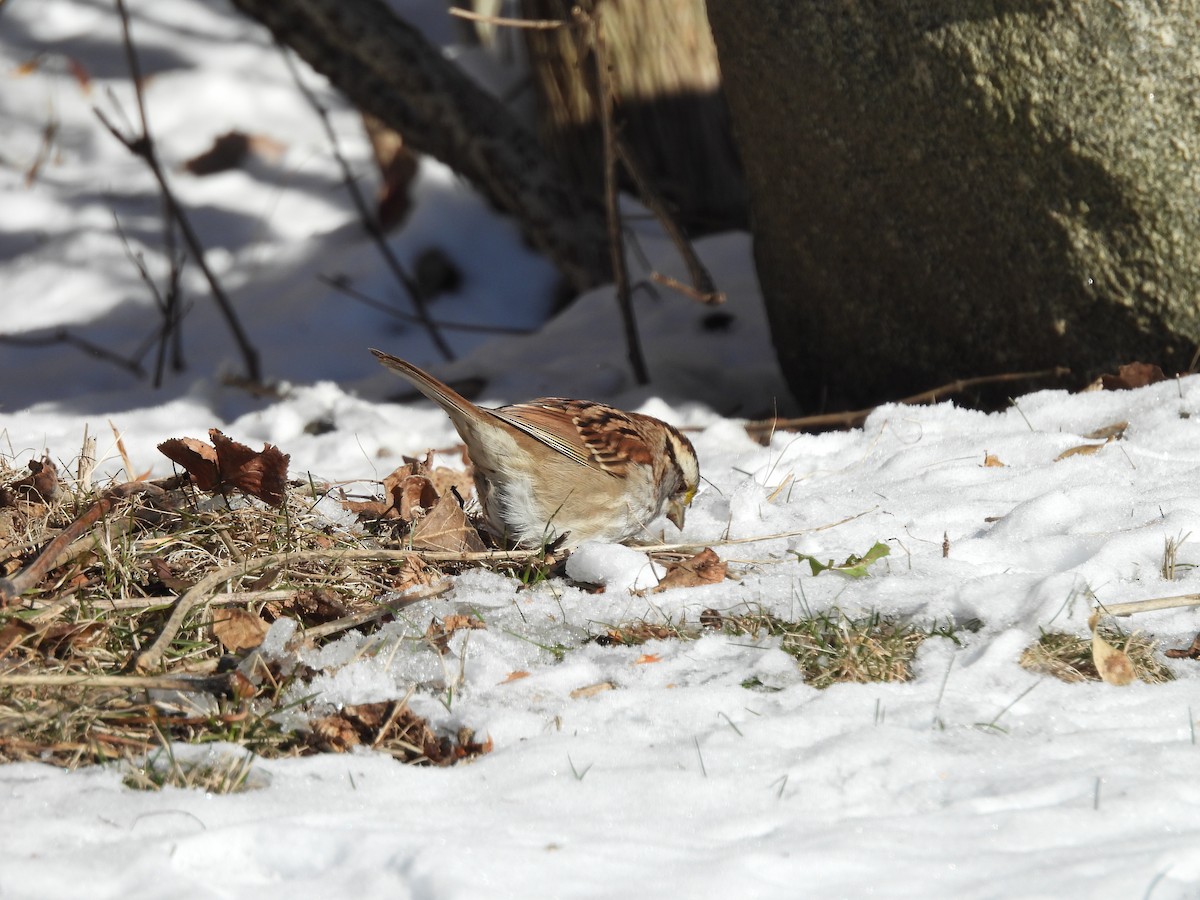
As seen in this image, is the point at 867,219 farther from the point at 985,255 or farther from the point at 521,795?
the point at 521,795

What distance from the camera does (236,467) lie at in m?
3.18

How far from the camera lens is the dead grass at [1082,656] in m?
2.47

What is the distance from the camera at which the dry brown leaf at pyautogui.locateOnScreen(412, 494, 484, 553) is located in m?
3.24

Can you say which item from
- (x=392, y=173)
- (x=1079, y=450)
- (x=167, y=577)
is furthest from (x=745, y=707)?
(x=392, y=173)

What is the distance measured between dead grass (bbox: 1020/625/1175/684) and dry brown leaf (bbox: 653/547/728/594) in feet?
2.62

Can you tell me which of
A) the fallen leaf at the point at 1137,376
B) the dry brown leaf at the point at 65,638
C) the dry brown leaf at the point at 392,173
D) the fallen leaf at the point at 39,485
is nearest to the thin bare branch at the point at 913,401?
the fallen leaf at the point at 1137,376

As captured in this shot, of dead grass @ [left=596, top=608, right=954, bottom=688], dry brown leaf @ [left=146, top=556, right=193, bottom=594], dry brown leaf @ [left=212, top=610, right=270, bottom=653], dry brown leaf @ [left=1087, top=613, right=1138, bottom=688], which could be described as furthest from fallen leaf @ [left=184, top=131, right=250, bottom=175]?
dry brown leaf @ [left=1087, top=613, right=1138, bottom=688]

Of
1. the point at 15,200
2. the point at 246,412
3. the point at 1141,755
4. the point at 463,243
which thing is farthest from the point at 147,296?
the point at 1141,755

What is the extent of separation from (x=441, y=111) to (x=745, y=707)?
14.4ft

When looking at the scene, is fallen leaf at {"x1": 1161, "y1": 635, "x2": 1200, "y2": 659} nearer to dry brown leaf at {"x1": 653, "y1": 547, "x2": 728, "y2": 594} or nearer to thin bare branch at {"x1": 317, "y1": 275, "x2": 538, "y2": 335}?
dry brown leaf at {"x1": 653, "y1": 547, "x2": 728, "y2": 594}

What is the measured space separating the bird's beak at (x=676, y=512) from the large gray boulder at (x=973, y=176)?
1505 mm

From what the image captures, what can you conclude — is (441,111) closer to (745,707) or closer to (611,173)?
(611,173)

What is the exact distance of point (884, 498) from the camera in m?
3.51

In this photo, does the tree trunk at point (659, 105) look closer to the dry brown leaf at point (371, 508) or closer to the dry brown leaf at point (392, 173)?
the dry brown leaf at point (392, 173)
